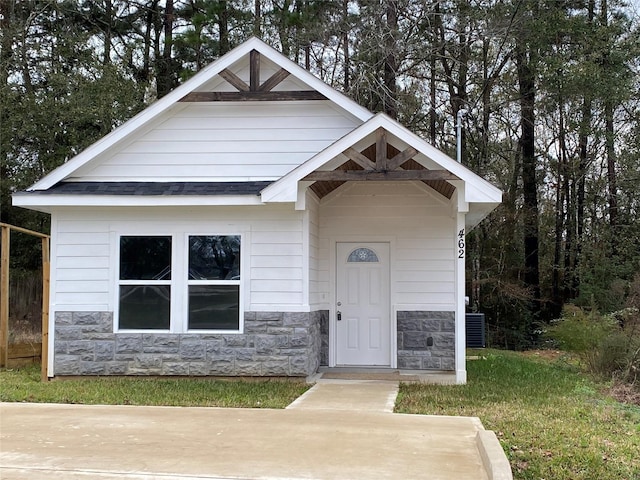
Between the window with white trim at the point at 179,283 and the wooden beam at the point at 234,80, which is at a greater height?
the wooden beam at the point at 234,80

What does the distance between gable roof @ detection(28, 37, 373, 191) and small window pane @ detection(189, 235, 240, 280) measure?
205cm

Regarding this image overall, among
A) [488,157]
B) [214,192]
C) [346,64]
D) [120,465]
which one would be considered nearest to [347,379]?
[214,192]

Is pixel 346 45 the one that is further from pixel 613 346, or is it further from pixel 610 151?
pixel 613 346

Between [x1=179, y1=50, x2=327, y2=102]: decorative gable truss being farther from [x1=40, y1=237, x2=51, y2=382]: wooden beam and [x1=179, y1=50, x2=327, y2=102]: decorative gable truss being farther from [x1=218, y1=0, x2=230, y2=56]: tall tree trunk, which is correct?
[x1=218, y1=0, x2=230, y2=56]: tall tree trunk

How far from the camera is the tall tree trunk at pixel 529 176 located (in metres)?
21.6

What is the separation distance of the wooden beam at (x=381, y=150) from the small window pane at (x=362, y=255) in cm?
240

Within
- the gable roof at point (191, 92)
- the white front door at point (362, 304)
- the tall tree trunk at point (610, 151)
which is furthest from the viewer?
the tall tree trunk at point (610, 151)

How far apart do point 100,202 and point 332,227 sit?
3.75 metres

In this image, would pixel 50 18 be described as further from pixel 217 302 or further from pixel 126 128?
pixel 217 302

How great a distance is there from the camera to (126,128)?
10383mm

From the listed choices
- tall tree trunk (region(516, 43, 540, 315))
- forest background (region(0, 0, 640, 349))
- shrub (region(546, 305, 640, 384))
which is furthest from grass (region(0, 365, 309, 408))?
tall tree trunk (region(516, 43, 540, 315))

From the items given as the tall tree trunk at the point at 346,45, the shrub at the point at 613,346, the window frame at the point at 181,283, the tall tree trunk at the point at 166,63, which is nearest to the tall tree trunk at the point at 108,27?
the tall tree trunk at the point at 166,63

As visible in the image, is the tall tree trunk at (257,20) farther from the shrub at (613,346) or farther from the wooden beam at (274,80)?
the shrub at (613,346)

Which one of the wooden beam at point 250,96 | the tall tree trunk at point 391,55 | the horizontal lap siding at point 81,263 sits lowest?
the horizontal lap siding at point 81,263
